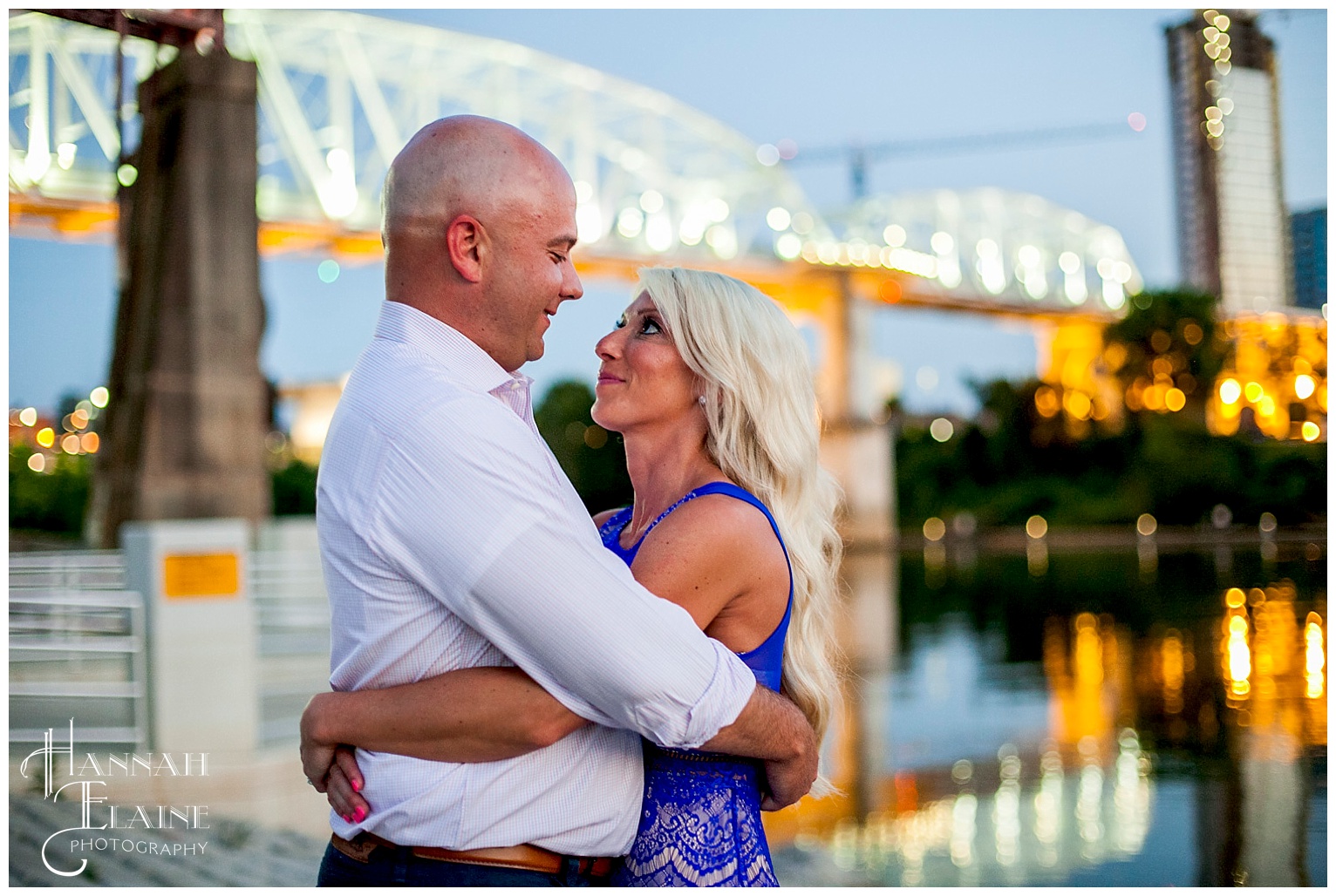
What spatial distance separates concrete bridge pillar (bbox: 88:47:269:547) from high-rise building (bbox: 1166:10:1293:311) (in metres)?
6.80

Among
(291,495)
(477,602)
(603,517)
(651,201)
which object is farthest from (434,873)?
(651,201)

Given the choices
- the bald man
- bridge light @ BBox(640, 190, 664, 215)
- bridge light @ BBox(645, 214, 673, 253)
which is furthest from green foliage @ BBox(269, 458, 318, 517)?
the bald man

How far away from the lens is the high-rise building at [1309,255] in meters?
7.40

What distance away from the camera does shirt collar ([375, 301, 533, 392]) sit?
5.36 ft

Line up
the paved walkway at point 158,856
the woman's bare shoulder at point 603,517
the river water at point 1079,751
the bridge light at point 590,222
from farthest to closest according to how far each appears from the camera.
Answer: the bridge light at point 590,222 < the river water at point 1079,751 < the paved walkway at point 158,856 < the woman's bare shoulder at point 603,517

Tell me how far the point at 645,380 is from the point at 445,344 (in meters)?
0.52

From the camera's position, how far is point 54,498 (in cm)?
3062

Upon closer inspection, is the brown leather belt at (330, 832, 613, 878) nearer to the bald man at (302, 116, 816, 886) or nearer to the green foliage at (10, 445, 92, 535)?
the bald man at (302, 116, 816, 886)

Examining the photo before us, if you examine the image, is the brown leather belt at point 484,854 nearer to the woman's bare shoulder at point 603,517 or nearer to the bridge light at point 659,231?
the woman's bare shoulder at point 603,517

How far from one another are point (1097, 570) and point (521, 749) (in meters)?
27.5

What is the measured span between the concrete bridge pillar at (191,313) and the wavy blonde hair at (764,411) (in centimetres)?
773

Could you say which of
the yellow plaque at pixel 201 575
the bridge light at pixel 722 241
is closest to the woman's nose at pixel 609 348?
the yellow plaque at pixel 201 575

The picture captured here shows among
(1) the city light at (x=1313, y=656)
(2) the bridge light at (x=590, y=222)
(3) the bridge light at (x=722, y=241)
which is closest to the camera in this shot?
(1) the city light at (x=1313, y=656)

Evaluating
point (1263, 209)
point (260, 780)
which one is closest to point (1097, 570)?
point (1263, 209)
